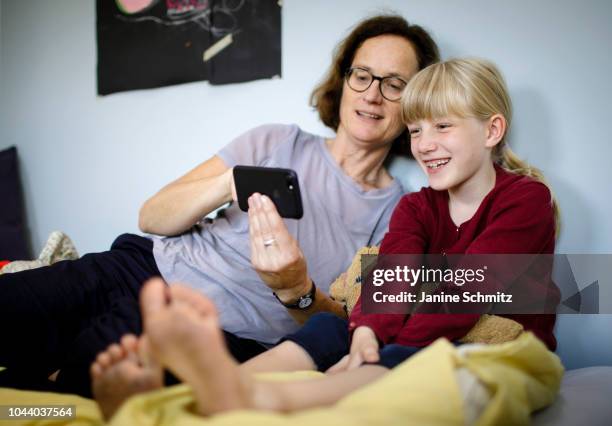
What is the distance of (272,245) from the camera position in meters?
0.99

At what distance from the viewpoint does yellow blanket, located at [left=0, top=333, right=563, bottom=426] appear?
Result: 21.0 inches

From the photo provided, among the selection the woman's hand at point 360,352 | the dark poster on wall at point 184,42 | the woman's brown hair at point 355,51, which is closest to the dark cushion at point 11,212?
the dark poster on wall at point 184,42

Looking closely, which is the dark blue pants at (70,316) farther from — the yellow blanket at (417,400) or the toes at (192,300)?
the toes at (192,300)

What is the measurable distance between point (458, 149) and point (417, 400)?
617 millimetres

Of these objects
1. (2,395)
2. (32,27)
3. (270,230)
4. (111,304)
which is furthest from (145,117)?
(2,395)

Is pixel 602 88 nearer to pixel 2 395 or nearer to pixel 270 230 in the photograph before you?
pixel 270 230

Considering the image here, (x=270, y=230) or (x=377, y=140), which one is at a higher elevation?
(x=377, y=140)

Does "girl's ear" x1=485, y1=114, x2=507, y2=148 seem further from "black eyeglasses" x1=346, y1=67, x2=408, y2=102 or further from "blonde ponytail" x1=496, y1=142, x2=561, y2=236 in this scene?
"black eyeglasses" x1=346, y1=67, x2=408, y2=102

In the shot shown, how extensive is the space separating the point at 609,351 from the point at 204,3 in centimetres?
142

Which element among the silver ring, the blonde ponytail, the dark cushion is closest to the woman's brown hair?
the blonde ponytail

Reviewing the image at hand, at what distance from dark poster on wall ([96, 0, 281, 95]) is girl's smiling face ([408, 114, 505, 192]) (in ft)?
2.05

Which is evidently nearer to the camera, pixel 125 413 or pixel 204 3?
pixel 125 413

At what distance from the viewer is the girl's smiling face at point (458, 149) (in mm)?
1075

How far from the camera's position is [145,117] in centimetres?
181
